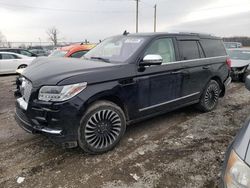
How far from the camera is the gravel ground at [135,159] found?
2.66 m

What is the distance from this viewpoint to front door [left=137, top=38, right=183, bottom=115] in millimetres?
3553

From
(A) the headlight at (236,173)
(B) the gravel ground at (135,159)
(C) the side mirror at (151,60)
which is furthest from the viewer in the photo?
(C) the side mirror at (151,60)

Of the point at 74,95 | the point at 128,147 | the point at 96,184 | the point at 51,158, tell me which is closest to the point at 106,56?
the point at 74,95

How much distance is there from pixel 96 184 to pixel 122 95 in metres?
1.31

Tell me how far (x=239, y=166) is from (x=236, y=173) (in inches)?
2.0

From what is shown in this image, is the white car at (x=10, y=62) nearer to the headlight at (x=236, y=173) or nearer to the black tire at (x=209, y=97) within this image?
the black tire at (x=209, y=97)

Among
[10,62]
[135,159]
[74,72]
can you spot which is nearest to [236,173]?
[135,159]

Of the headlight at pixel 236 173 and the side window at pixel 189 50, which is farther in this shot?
the side window at pixel 189 50

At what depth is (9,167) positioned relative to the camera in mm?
2955

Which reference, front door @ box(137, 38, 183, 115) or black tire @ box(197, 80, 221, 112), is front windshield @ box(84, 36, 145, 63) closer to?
front door @ box(137, 38, 183, 115)

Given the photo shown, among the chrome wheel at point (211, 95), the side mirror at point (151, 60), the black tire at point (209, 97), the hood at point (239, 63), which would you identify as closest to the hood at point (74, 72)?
the side mirror at point (151, 60)

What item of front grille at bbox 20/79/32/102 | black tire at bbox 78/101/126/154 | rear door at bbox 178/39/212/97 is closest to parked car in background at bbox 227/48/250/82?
rear door at bbox 178/39/212/97

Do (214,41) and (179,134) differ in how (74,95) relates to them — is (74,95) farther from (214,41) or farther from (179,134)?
(214,41)

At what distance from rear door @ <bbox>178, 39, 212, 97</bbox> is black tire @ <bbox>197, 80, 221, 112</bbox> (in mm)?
221
